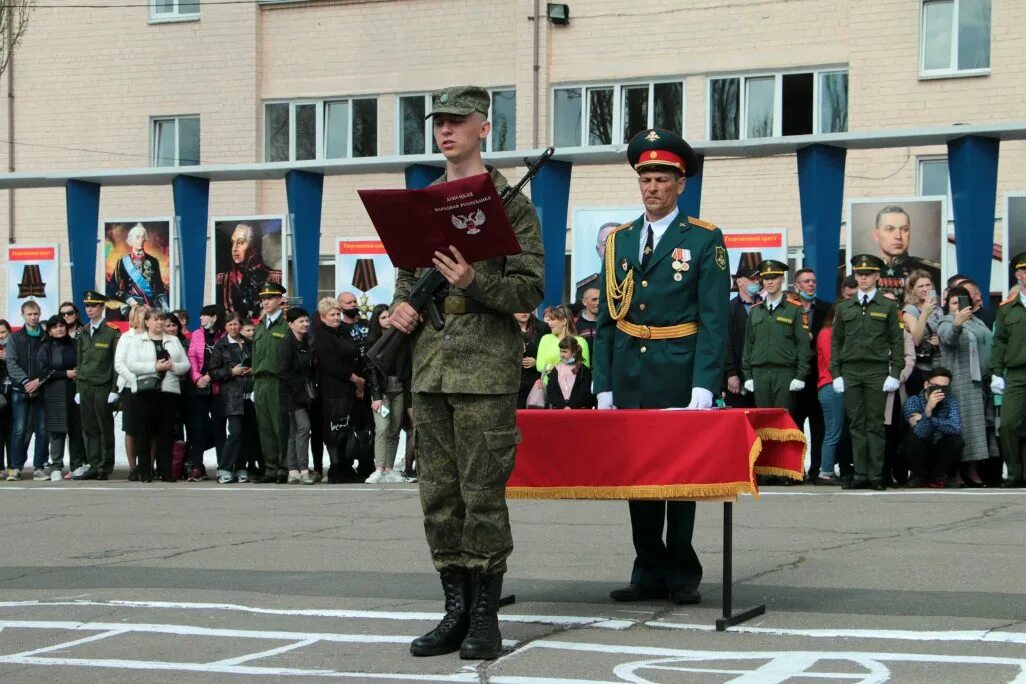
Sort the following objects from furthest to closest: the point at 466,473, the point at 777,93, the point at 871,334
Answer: the point at 777,93, the point at 871,334, the point at 466,473

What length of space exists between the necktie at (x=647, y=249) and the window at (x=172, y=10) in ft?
82.9

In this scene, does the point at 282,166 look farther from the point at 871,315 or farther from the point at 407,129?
the point at 407,129

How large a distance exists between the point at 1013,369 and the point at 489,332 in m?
9.40

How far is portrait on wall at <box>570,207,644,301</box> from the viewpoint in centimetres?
1783

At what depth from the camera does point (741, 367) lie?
53.6 feet

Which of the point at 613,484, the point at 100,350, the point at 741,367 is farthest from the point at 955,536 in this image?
the point at 100,350

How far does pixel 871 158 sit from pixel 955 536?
16894 mm

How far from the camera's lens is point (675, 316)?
7734 mm

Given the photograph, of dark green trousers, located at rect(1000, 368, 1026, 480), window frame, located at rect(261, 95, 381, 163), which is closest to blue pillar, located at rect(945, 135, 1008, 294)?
dark green trousers, located at rect(1000, 368, 1026, 480)

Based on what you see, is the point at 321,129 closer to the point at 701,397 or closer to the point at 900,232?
the point at 900,232

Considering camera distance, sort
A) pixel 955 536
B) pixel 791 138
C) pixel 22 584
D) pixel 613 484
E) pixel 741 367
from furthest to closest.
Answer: pixel 791 138
pixel 741 367
pixel 955 536
pixel 22 584
pixel 613 484

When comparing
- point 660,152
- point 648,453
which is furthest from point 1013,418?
point 648,453

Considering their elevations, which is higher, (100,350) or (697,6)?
(697,6)

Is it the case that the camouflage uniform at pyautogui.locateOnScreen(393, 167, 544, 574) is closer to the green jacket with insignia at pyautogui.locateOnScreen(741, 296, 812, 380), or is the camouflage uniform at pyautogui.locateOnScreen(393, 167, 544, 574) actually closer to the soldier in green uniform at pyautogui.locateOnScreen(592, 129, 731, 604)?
the soldier in green uniform at pyautogui.locateOnScreen(592, 129, 731, 604)
